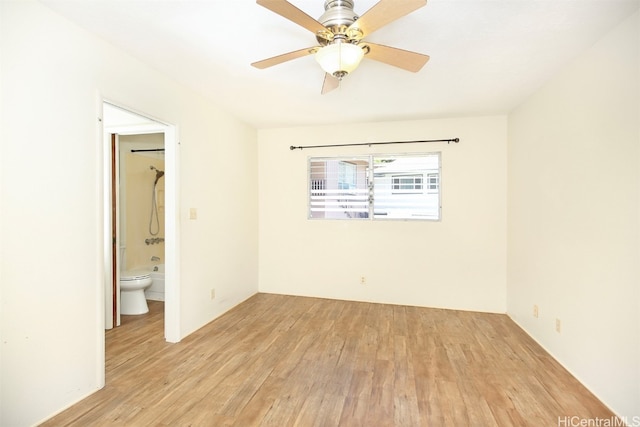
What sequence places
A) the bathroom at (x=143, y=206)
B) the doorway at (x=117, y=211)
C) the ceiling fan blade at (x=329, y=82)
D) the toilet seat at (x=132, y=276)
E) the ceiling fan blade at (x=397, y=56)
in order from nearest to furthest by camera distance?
1. the ceiling fan blade at (x=397, y=56)
2. the ceiling fan blade at (x=329, y=82)
3. the doorway at (x=117, y=211)
4. the toilet seat at (x=132, y=276)
5. the bathroom at (x=143, y=206)

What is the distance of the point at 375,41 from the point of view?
2.04 m

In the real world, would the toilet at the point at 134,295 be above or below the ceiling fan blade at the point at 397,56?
below

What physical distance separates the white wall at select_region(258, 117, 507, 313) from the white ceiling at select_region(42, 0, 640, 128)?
27.0 inches

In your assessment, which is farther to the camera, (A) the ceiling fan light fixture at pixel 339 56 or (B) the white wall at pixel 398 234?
(B) the white wall at pixel 398 234

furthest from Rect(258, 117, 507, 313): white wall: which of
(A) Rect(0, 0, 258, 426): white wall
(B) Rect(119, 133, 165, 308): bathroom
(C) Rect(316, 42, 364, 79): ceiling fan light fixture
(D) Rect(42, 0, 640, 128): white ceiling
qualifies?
(C) Rect(316, 42, 364, 79): ceiling fan light fixture

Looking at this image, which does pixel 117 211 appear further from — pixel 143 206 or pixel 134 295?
pixel 143 206

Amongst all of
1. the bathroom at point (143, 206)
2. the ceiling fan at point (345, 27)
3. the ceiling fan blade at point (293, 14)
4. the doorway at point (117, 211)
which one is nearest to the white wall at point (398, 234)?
the bathroom at point (143, 206)

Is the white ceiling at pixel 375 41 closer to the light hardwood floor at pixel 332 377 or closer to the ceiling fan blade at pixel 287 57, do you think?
the ceiling fan blade at pixel 287 57

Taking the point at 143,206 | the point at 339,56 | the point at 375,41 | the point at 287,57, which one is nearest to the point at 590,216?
the point at 375,41

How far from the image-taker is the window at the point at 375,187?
3967mm

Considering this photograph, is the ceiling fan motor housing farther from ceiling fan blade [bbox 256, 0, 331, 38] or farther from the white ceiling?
the white ceiling

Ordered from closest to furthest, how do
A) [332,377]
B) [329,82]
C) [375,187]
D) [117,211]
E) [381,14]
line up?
[381,14], [329,82], [332,377], [117,211], [375,187]

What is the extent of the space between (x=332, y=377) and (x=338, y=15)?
2376 millimetres

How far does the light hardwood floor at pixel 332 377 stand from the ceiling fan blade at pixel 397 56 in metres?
2.14
